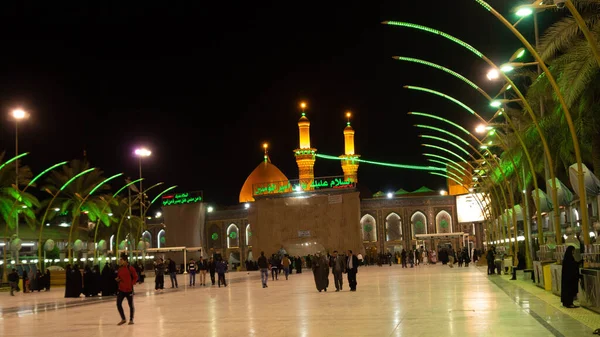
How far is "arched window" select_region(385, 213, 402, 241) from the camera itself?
75.3 m

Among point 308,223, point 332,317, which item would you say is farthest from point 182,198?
point 332,317

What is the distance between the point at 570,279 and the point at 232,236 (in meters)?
68.1

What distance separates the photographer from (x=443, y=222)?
74062 mm

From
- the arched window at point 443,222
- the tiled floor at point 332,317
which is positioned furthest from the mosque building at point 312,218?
the tiled floor at point 332,317

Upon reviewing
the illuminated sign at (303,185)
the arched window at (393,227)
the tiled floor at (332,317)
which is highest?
the illuminated sign at (303,185)

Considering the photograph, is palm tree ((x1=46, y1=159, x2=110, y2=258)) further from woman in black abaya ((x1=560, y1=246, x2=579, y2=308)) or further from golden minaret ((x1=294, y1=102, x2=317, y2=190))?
woman in black abaya ((x1=560, y1=246, x2=579, y2=308))

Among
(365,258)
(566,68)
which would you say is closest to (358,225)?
(365,258)

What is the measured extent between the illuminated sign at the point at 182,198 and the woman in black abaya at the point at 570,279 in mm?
66370

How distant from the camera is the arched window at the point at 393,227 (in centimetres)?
7534

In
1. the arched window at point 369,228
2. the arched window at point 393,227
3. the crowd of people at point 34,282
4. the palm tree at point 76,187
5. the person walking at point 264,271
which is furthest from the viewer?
the arched window at point 369,228

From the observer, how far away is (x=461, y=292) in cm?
2102

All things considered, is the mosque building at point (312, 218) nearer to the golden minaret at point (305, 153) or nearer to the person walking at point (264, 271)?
the golden minaret at point (305, 153)

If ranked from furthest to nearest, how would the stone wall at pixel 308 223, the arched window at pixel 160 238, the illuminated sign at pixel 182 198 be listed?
the arched window at pixel 160 238, the illuminated sign at pixel 182 198, the stone wall at pixel 308 223

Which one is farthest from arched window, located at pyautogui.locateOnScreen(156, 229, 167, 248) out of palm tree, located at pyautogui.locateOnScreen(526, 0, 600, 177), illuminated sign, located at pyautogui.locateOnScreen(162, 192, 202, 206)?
palm tree, located at pyautogui.locateOnScreen(526, 0, 600, 177)
